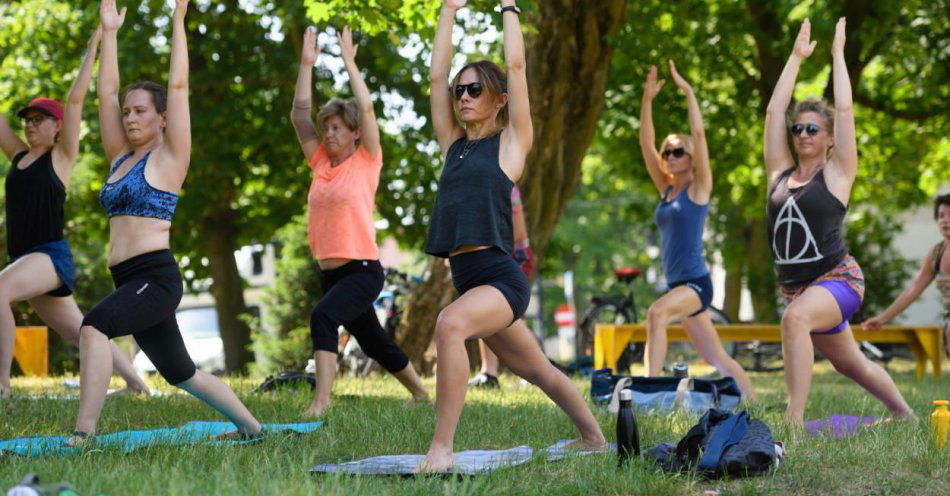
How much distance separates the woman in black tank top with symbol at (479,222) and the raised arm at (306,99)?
227cm

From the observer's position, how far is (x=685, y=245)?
9.33 m

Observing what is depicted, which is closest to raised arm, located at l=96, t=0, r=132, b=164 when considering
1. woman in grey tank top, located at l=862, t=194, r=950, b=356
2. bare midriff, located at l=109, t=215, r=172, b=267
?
bare midriff, located at l=109, t=215, r=172, b=267

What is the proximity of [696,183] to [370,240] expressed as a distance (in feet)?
9.03

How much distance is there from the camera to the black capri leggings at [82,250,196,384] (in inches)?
230

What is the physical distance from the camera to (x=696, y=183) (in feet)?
30.5

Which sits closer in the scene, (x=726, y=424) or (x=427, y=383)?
(x=726, y=424)

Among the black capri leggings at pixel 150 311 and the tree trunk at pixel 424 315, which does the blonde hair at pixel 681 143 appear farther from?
the black capri leggings at pixel 150 311

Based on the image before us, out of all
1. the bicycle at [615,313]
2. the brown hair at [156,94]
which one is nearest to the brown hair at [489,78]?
the brown hair at [156,94]

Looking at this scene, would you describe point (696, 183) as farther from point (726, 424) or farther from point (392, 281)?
point (392, 281)

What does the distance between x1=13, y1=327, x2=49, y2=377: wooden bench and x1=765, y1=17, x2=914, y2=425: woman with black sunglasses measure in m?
9.12

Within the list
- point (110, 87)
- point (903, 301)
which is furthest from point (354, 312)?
point (903, 301)

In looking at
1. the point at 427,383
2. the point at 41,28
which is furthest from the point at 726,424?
the point at 41,28

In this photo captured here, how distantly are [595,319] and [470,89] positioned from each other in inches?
449

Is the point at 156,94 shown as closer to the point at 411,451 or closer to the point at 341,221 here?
the point at 341,221
